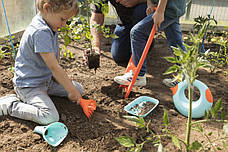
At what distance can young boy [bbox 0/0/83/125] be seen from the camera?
5.02 feet

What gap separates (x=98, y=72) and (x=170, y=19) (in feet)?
2.90

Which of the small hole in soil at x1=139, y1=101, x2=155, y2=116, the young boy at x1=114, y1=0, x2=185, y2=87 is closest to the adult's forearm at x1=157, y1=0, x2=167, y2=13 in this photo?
the young boy at x1=114, y1=0, x2=185, y2=87

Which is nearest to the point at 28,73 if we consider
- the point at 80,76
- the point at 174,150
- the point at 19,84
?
the point at 19,84

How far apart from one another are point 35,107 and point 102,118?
0.48 metres

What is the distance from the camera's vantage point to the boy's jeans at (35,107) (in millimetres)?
1583

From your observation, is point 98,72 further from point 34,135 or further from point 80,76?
point 34,135

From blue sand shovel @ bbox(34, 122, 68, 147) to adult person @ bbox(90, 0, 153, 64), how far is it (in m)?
1.01

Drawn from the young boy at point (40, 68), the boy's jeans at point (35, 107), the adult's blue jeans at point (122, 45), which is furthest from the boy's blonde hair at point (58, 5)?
the adult's blue jeans at point (122, 45)


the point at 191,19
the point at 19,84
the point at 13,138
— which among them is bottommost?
the point at 13,138

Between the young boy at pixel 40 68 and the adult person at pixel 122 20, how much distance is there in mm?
780

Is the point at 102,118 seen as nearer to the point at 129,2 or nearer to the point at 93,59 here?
the point at 93,59

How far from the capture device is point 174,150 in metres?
1.41

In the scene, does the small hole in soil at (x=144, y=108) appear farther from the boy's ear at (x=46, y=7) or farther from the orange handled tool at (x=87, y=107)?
the boy's ear at (x=46, y=7)

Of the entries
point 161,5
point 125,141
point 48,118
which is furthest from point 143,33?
point 125,141
